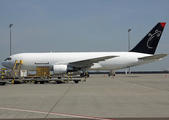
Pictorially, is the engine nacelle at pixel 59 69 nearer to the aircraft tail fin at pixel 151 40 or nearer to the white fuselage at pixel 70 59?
the white fuselage at pixel 70 59

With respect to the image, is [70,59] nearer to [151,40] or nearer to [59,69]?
[59,69]

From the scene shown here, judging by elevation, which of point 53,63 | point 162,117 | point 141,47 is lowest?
point 162,117

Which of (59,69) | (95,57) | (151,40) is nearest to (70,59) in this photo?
(59,69)

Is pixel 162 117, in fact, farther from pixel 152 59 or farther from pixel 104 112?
pixel 152 59

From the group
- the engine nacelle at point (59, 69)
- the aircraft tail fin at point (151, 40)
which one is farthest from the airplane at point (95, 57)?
the engine nacelle at point (59, 69)

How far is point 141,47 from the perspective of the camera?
3250cm

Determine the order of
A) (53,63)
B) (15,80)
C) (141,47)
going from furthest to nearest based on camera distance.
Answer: (141,47) < (53,63) < (15,80)

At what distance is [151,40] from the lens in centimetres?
3198

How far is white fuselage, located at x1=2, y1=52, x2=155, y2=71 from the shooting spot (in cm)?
3027

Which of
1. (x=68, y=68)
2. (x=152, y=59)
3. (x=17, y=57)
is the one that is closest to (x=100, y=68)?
(x=68, y=68)

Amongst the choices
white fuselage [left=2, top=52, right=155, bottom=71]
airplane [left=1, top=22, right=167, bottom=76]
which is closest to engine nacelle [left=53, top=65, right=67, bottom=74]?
airplane [left=1, top=22, right=167, bottom=76]

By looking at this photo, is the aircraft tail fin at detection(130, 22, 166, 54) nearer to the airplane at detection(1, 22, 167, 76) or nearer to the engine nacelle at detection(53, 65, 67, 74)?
the airplane at detection(1, 22, 167, 76)

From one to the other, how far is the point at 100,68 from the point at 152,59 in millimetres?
8343

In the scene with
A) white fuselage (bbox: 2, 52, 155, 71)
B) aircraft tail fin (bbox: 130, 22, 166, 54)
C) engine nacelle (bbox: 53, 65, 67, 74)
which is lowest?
engine nacelle (bbox: 53, 65, 67, 74)
